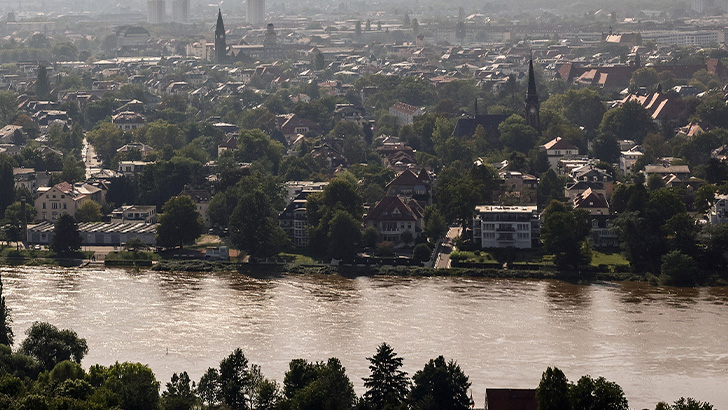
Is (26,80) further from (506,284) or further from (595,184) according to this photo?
(506,284)

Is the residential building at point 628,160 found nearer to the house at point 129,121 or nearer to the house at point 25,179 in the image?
the house at point 25,179

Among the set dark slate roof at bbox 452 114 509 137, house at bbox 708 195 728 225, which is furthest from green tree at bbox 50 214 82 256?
dark slate roof at bbox 452 114 509 137

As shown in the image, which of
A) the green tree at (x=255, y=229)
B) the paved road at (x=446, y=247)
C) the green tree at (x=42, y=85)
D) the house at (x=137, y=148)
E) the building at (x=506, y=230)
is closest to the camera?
the paved road at (x=446, y=247)

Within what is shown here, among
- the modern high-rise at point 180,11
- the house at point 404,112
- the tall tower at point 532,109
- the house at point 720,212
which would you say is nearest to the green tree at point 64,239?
the house at point 720,212

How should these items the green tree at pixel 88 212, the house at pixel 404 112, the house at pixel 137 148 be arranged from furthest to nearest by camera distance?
the house at pixel 404 112, the house at pixel 137 148, the green tree at pixel 88 212

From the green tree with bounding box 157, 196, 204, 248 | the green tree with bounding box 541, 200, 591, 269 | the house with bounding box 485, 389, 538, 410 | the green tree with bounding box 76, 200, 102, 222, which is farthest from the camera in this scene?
the green tree with bounding box 76, 200, 102, 222

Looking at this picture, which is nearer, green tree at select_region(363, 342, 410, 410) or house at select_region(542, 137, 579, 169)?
green tree at select_region(363, 342, 410, 410)

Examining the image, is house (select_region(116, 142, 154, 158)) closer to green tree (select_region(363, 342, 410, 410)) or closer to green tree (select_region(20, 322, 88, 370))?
green tree (select_region(20, 322, 88, 370))
